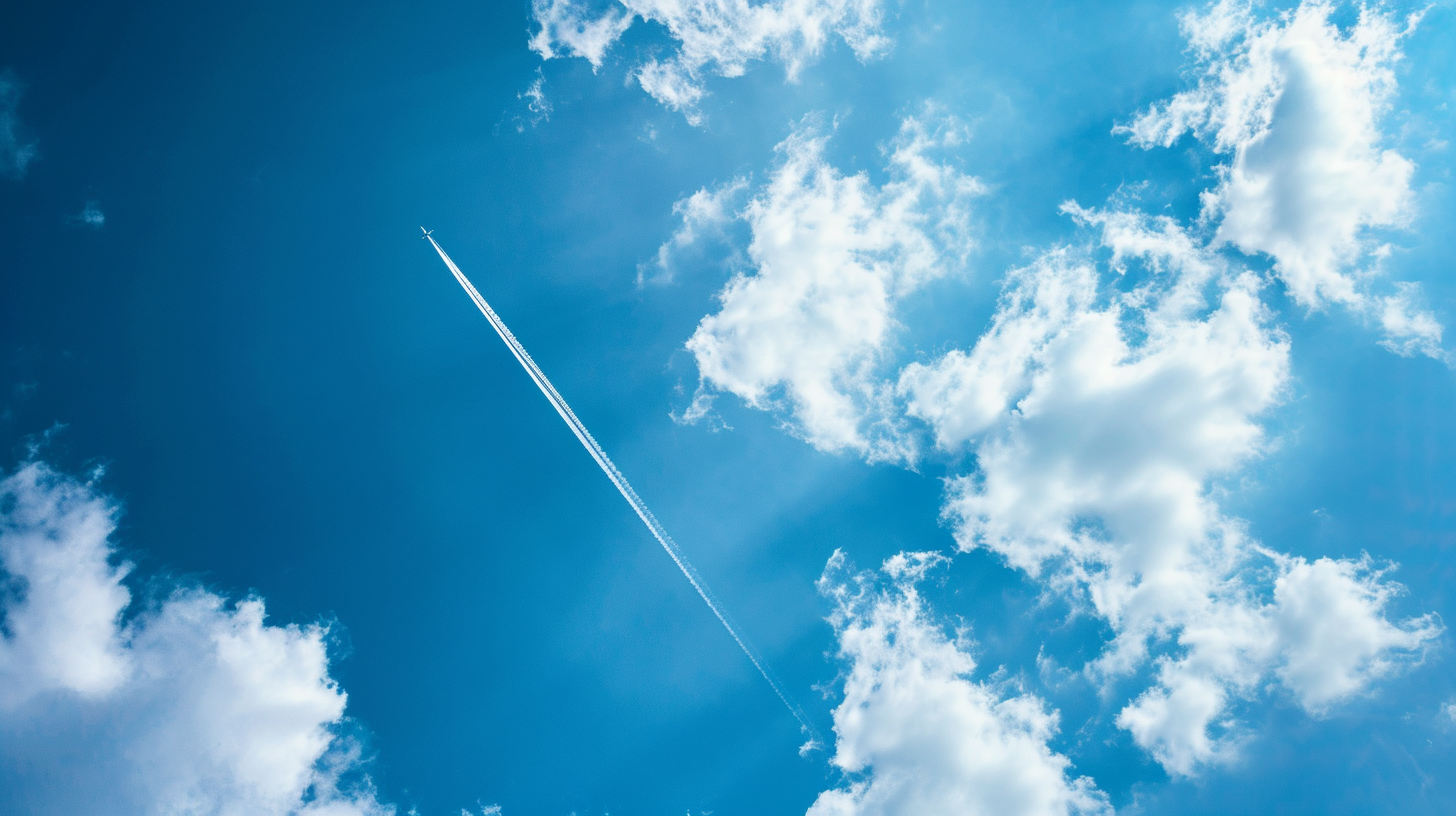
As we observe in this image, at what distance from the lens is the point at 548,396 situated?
4459 cm

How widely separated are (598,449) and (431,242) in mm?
45909

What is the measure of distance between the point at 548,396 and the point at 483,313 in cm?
1620

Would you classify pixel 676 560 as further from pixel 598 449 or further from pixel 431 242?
pixel 431 242

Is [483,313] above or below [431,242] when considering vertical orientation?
below

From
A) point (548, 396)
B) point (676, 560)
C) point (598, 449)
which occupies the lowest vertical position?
point (676, 560)

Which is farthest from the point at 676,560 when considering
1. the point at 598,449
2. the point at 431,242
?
the point at 431,242

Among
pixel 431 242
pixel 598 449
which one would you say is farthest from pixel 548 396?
pixel 431 242

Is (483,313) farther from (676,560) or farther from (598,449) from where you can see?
(676,560)

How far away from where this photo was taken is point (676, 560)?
43500mm

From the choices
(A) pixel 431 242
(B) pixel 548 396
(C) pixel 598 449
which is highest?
(A) pixel 431 242

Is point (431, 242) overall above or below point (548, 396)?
above

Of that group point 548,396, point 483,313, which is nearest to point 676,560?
point 548,396

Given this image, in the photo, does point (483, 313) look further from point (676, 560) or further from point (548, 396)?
point (676, 560)

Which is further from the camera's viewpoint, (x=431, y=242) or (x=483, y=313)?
(x=431, y=242)
